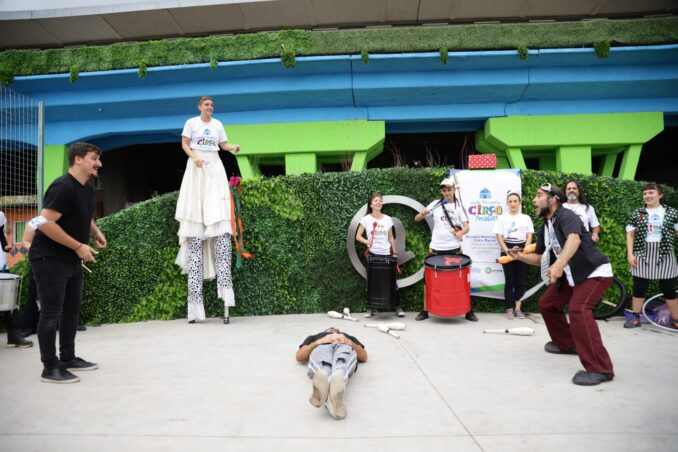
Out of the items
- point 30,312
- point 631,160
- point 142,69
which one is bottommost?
point 30,312

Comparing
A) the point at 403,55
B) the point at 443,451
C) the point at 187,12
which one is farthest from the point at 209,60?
the point at 443,451

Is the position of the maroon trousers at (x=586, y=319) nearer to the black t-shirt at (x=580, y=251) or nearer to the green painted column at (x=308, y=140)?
the black t-shirt at (x=580, y=251)

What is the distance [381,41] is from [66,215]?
778cm

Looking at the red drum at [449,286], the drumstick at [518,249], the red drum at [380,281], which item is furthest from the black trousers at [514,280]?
the red drum at [380,281]

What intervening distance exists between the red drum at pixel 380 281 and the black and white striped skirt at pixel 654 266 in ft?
10.5

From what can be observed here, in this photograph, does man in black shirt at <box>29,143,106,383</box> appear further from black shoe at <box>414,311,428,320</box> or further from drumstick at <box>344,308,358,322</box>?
black shoe at <box>414,311,428,320</box>

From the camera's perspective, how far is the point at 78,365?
4.27m

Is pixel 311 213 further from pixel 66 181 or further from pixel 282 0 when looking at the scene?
pixel 282 0

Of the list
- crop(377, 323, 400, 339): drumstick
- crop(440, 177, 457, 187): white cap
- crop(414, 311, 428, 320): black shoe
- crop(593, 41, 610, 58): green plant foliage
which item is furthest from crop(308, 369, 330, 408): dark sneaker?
crop(593, 41, 610, 58): green plant foliage

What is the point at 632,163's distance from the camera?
34.3 ft

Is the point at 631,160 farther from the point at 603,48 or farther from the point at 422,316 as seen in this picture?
the point at 422,316

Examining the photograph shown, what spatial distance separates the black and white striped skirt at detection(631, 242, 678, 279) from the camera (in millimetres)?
5867

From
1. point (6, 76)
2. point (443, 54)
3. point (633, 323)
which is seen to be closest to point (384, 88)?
point (443, 54)

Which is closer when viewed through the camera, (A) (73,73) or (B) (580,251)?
(B) (580,251)
